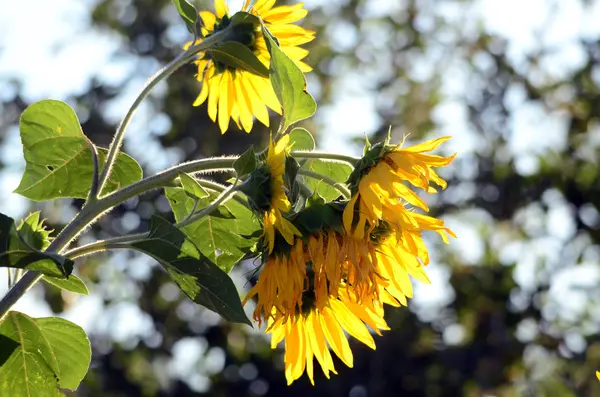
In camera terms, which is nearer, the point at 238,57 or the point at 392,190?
the point at 392,190

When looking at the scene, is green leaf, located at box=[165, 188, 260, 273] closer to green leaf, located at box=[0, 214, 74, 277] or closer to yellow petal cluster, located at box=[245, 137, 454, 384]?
yellow petal cluster, located at box=[245, 137, 454, 384]

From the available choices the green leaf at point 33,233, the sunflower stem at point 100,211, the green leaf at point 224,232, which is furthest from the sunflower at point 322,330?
the green leaf at point 33,233

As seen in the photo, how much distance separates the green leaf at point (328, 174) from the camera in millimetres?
1333

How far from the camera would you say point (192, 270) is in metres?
1.21

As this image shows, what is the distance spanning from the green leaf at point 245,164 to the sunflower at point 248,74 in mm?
334

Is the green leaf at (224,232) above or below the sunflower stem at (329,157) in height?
below

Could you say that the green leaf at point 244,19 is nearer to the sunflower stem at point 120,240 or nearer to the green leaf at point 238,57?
the green leaf at point 238,57

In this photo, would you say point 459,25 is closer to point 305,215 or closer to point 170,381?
point 170,381

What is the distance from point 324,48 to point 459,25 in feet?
4.80

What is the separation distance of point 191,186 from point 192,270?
10 cm

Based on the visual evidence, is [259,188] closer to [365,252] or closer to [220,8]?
[365,252]

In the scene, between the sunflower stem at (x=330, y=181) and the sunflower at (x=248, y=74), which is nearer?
the sunflower stem at (x=330, y=181)

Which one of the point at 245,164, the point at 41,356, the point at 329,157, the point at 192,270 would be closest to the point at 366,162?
the point at 329,157

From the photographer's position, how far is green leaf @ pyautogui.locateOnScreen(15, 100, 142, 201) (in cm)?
138
